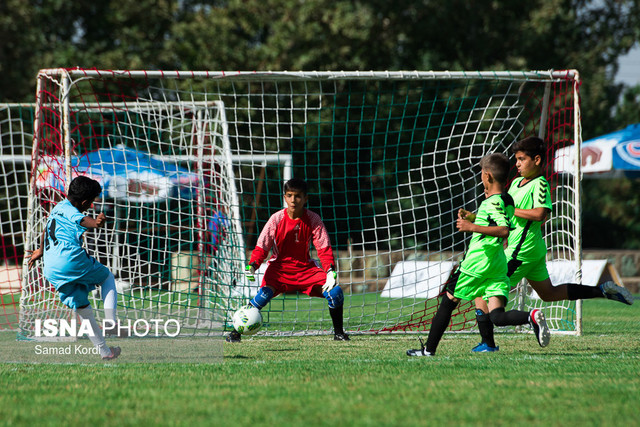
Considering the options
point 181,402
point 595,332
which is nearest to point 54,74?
point 181,402

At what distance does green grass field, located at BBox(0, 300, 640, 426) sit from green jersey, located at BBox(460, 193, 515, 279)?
641mm

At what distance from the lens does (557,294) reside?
6344mm

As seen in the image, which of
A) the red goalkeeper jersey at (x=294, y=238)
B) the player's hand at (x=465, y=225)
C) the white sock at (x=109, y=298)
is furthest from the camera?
the red goalkeeper jersey at (x=294, y=238)

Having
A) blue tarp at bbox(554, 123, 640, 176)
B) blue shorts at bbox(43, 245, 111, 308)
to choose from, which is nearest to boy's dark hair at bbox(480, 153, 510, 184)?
blue shorts at bbox(43, 245, 111, 308)

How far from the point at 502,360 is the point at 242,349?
2.13m

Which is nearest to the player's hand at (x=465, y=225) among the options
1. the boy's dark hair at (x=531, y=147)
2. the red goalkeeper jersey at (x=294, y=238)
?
the boy's dark hair at (x=531, y=147)

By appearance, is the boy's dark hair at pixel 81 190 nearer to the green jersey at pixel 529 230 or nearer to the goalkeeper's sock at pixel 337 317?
the goalkeeper's sock at pixel 337 317

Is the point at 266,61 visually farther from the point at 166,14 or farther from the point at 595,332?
the point at 595,332

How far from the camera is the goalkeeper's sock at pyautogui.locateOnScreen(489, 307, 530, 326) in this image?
223 inches

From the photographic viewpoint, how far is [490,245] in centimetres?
563

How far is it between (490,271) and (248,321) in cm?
204

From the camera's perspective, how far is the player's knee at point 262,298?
679cm

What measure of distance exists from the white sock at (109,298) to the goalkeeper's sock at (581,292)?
365 centimetres

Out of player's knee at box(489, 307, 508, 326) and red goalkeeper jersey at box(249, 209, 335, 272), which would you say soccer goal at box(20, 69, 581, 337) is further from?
player's knee at box(489, 307, 508, 326)
